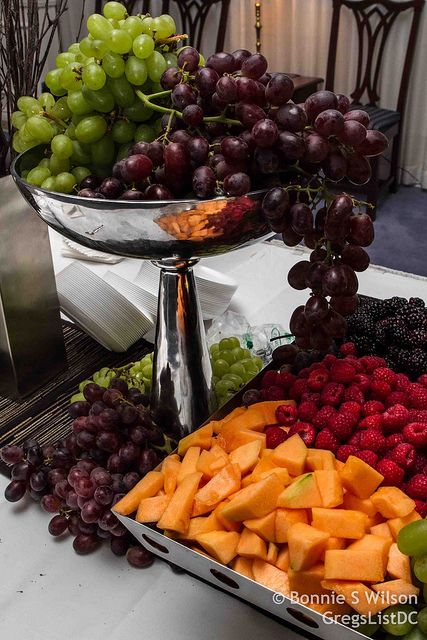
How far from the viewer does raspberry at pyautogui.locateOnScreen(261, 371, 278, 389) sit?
746 mm

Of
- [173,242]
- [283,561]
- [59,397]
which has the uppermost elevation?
[173,242]

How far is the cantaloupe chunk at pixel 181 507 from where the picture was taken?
1.86 feet

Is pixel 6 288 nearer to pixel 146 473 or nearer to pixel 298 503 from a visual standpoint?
pixel 146 473

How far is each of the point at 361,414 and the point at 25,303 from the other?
0.47 metres

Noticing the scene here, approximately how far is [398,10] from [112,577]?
9.58ft

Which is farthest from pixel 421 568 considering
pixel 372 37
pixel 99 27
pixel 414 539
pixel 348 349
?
pixel 372 37

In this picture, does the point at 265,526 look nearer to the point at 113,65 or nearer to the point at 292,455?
the point at 292,455

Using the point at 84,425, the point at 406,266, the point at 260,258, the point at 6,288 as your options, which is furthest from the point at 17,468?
the point at 406,266

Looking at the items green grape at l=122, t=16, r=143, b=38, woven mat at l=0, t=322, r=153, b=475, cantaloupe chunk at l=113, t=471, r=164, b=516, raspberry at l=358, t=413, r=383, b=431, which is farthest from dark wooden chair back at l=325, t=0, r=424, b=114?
cantaloupe chunk at l=113, t=471, r=164, b=516

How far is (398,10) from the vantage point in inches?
115

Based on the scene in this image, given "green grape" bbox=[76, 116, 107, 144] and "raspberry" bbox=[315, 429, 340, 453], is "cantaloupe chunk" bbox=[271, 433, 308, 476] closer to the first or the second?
"raspberry" bbox=[315, 429, 340, 453]

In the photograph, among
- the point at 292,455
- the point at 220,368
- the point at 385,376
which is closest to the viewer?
the point at 292,455

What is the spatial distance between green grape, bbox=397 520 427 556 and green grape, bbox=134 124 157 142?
0.43 metres

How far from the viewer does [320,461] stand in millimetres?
600
